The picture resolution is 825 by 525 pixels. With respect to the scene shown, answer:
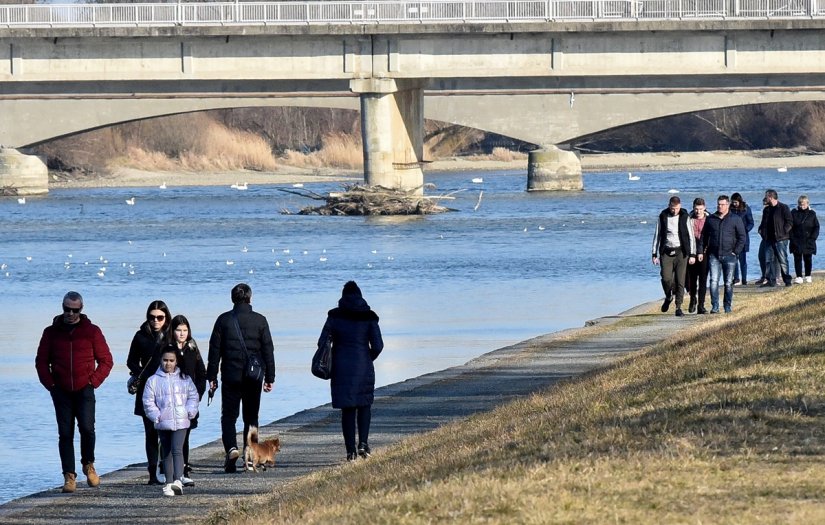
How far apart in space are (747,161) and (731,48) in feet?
135

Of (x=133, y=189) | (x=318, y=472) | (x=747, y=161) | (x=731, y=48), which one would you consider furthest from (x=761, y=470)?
(x=747, y=161)

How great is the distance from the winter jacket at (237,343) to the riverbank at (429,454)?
2.91 feet

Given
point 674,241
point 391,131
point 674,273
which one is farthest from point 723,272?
point 391,131

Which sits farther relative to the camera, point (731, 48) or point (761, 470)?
point (731, 48)

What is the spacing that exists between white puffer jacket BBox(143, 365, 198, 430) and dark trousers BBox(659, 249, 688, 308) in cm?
1151

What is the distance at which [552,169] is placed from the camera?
2906 inches

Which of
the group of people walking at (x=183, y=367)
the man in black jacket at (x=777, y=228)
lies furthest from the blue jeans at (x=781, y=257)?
the group of people walking at (x=183, y=367)

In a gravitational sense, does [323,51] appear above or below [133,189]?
above

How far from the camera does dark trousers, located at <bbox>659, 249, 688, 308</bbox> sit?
907 inches

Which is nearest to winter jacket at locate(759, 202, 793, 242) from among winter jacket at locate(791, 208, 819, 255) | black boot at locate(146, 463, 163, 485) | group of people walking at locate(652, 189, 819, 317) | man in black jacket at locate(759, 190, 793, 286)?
man in black jacket at locate(759, 190, 793, 286)

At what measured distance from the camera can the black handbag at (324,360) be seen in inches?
516

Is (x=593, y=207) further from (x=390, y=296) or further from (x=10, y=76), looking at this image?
(x=390, y=296)

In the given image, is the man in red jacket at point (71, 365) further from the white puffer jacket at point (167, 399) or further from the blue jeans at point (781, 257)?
the blue jeans at point (781, 257)

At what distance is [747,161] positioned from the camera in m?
99.9
